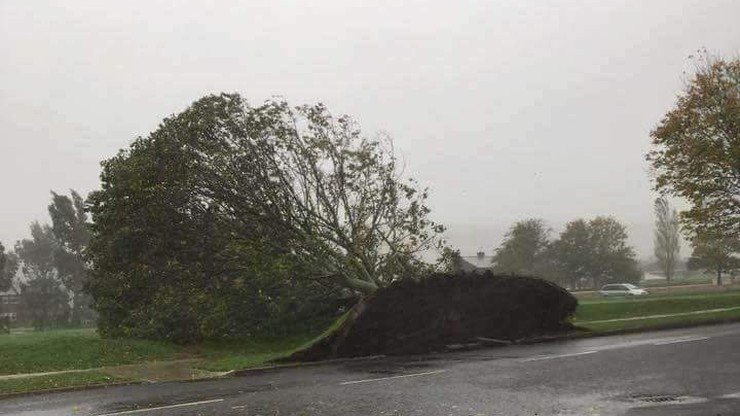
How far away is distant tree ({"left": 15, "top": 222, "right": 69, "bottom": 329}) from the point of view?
73.8 meters

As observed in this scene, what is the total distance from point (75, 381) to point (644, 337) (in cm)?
1325

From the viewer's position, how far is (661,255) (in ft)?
276

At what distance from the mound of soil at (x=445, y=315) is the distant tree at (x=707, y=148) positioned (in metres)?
10.8

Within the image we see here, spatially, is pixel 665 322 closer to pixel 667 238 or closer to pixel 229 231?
pixel 229 231

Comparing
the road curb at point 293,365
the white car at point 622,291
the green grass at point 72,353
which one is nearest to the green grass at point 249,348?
the green grass at point 72,353

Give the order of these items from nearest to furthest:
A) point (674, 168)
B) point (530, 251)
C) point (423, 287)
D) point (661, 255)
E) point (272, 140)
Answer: point (423, 287) < point (272, 140) < point (674, 168) < point (530, 251) < point (661, 255)

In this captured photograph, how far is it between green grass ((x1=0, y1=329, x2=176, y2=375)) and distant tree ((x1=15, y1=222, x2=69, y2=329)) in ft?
181

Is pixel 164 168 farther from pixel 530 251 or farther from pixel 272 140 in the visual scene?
pixel 530 251

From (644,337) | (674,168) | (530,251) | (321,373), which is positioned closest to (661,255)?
(530,251)

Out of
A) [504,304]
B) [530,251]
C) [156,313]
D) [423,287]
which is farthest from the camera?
[530,251]

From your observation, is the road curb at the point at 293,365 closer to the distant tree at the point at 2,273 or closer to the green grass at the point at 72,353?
the green grass at the point at 72,353

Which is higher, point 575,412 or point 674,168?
point 674,168

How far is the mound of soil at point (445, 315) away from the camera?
49.6 ft

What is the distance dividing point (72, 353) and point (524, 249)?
60.5m
